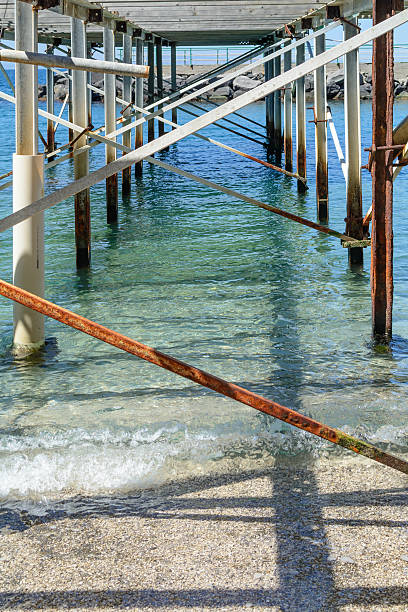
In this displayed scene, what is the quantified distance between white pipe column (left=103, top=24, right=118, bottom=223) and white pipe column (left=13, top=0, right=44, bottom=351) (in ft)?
18.9

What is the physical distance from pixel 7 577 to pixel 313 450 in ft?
6.31

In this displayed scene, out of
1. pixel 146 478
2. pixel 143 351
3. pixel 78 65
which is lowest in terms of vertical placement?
pixel 146 478

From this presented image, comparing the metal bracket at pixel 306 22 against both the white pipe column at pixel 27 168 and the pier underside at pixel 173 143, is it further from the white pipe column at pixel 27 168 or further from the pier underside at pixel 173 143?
the white pipe column at pixel 27 168

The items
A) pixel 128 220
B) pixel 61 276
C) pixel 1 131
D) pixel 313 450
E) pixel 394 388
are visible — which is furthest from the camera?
pixel 1 131

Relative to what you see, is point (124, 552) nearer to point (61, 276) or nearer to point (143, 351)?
point (143, 351)

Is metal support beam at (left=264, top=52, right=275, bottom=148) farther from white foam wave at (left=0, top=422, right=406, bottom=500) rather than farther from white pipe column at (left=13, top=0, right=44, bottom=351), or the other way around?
white foam wave at (left=0, top=422, right=406, bottom=500)

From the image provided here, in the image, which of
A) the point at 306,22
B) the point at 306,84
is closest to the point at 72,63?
the point at 306,22

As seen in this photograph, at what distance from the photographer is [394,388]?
5723 millimetres

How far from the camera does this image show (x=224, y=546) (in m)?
3.57

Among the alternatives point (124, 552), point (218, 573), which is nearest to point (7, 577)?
point (124, 552)

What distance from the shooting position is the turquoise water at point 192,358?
4648 millimetres

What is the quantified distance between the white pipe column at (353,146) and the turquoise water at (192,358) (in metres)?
0.47

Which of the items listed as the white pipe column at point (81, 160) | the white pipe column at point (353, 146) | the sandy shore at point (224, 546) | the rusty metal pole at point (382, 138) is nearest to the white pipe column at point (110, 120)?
the white pipe column at point (81, 160)

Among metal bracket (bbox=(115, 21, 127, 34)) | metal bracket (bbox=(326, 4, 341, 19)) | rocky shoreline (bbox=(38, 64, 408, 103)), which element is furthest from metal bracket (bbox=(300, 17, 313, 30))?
rocky shoreline (bbox=(38, 64, 408, 103))
